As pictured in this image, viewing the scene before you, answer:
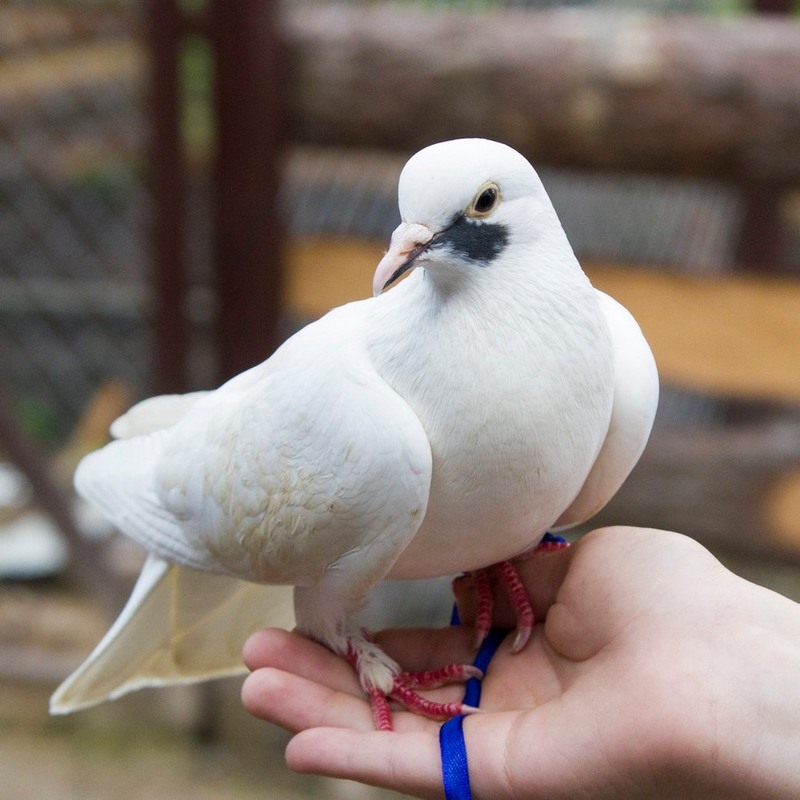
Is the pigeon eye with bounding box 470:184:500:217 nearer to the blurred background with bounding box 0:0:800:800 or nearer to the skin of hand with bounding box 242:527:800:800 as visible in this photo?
the skin of hand with bounding box 242:527:800:800

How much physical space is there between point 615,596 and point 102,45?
8.74ft

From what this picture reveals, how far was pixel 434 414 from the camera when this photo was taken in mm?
1332

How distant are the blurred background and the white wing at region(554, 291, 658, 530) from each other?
156cm

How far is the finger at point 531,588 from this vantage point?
1.72 meters

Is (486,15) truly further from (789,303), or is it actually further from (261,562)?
(261,562)

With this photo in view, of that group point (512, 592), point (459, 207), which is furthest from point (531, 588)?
point (459, 207)

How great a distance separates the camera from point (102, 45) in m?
3.37

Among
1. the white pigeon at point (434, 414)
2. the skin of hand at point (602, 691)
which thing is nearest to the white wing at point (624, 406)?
the white pigeon at point (434, 414)

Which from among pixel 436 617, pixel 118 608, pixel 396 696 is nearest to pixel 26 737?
pixel 118 608

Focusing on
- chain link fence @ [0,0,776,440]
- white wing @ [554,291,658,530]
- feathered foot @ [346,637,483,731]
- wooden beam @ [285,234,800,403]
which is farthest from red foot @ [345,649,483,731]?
chain link fence @ [0,0,776,440]

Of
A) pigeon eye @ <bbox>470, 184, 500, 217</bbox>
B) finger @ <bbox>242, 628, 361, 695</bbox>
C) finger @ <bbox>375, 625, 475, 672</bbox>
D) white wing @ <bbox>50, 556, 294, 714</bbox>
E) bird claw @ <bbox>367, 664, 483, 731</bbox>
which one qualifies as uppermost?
pigeon eye @ <bbox>470, 184, 500, 217</bbox>

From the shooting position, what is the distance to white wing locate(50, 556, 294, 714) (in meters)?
1.82

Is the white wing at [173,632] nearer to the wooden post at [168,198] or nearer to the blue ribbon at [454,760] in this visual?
the blue ribbon at [454,760]

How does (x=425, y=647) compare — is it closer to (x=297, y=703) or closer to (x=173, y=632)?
(x=297, y=703)
